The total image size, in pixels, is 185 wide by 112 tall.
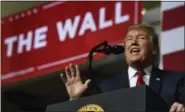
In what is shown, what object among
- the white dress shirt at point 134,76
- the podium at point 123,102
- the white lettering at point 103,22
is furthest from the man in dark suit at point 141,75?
the white lettering at point 103,22

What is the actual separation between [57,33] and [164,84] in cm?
241

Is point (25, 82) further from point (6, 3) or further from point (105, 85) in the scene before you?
point (105, 85)

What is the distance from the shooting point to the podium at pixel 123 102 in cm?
142

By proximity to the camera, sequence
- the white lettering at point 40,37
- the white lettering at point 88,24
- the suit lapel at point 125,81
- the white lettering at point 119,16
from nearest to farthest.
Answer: the suit lapel at point 125,81, the white lettering at point 119,16, the white lettering at point 88,24, the white lettering at point 40,37

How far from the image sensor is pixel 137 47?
1824 mm

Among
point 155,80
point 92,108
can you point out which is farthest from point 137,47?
point 92,108

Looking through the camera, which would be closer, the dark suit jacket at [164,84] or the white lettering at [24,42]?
the dark suit jacket at [164,84]

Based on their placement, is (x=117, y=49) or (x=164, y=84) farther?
(x=117, y=49)

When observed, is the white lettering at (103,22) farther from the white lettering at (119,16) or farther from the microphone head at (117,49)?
the microphone head at (117,49)

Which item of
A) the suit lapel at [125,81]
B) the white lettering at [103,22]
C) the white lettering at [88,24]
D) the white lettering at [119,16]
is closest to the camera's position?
the suit lapel at [125,81]

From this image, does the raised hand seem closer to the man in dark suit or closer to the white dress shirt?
the man in dark suit

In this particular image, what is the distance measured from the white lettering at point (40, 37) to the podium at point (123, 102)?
266cm

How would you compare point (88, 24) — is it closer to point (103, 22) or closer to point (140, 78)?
point (103, 22)

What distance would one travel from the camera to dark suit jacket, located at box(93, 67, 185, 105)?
1.70m
